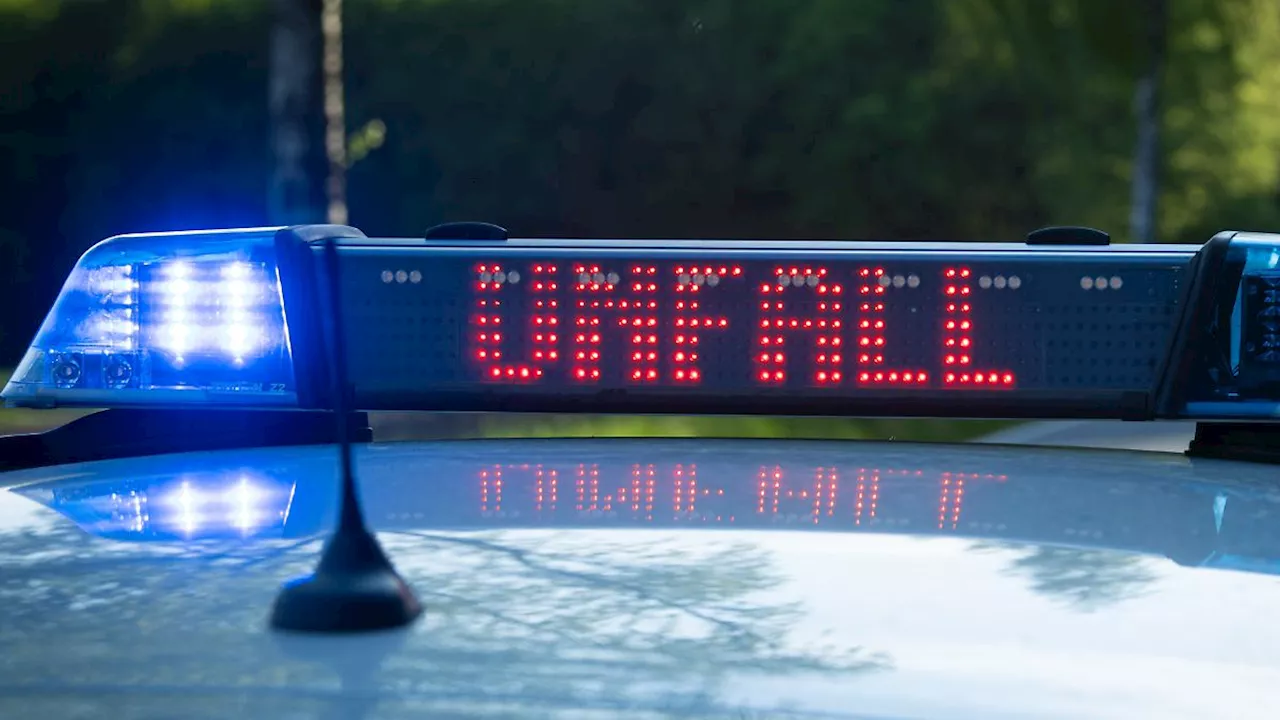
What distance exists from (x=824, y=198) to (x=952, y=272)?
756 inches

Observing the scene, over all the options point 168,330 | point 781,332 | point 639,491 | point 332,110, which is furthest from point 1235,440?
point 332,110

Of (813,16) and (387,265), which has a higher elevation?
(813,16)

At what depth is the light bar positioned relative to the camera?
13.2 feet

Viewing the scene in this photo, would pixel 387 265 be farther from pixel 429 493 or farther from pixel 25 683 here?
pixel 25 683

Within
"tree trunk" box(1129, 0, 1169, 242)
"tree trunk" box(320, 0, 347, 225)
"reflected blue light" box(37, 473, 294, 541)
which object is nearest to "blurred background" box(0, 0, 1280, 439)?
"tree trunk" box(1129, 0, 1169, 242)

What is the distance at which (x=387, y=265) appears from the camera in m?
4.15

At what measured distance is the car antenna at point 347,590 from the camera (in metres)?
1.79

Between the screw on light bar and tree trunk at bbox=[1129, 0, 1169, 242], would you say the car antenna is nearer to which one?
the screw on light bar

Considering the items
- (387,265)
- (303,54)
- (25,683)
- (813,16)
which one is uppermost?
(813,16)

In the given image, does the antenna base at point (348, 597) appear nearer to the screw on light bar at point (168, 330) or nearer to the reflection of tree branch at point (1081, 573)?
the reflection of tree branch at point (1081, 573)

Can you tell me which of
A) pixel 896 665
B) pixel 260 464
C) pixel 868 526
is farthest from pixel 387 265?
pixel 896 665

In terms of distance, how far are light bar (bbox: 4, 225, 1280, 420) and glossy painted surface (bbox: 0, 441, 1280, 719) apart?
981 mm

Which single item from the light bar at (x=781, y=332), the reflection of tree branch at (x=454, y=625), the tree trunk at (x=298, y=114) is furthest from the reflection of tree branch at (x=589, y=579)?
the tree trunk at (x=298, y=114)

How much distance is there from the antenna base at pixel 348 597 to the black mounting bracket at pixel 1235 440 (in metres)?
2.23
